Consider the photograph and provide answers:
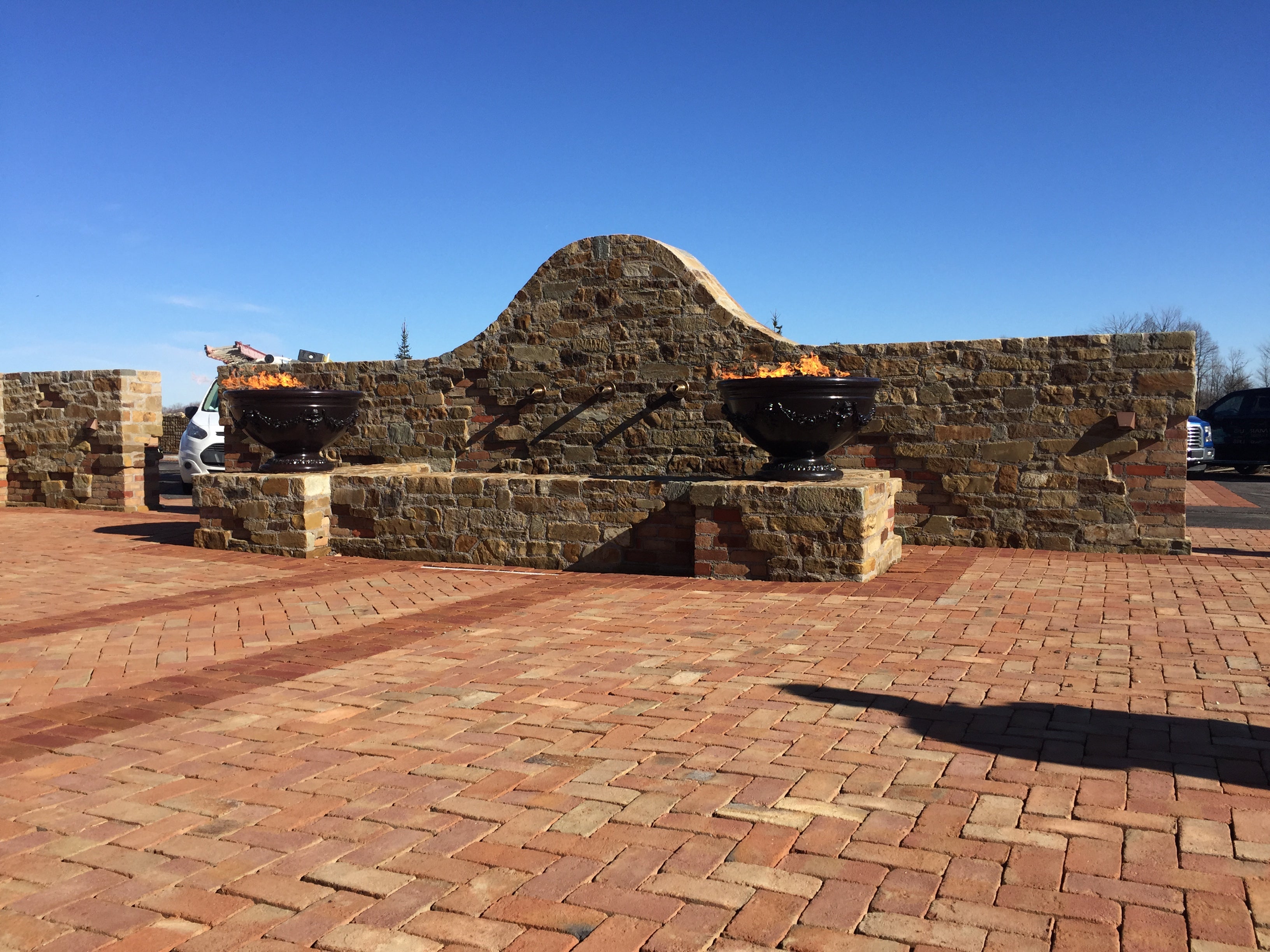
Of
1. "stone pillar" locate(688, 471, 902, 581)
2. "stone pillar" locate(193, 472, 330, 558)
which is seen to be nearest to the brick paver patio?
"stone pillar" locate(688, 471, 902, 581)

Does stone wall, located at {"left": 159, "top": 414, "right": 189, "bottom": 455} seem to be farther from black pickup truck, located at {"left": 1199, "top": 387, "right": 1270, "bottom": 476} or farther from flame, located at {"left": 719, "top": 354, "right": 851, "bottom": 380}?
black pickup truck, located at {"left": 1199, "top": 387, "right": 1270, "bottom": 476}

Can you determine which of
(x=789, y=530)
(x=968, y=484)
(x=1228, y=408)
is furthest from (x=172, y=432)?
(x=1228, y=408)

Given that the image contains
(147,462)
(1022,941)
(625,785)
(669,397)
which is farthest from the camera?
(147,462)

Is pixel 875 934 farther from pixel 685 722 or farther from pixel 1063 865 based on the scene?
pixel 685 722

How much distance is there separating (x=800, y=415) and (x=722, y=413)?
2.27 meters

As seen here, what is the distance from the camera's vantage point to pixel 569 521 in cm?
751

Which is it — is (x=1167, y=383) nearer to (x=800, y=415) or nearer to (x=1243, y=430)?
(x=800, y=415)

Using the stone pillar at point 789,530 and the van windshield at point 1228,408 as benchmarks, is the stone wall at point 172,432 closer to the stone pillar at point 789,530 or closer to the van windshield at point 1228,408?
the stone pillar at point 789,530

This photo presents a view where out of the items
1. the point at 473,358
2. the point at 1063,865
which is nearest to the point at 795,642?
the point at 1063,865

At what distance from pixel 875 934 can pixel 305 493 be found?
270 inches


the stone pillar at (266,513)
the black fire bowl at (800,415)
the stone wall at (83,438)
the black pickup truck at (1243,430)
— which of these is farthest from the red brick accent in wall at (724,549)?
the black pickup truck at (1243,430)

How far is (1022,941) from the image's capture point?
214cm

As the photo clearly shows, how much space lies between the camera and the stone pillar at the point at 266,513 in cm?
824

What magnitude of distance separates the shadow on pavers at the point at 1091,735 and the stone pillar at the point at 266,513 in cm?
549
